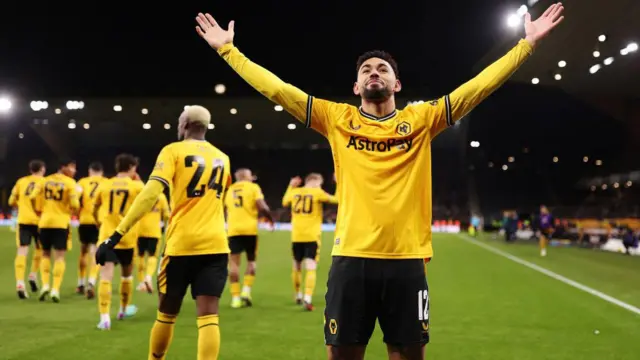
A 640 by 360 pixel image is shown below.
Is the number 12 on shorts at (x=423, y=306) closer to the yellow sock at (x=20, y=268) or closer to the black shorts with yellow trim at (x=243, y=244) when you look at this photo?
the black shorts with yellow trim at (x=243, y=244)

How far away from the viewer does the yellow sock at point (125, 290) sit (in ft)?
27.1

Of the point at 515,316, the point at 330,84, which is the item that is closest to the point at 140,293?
the point at 515,316

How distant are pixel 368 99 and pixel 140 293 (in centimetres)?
981

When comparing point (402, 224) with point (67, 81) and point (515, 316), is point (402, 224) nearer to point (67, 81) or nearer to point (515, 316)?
point (515, 316)

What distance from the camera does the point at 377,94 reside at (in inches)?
123

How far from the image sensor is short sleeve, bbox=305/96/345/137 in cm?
325

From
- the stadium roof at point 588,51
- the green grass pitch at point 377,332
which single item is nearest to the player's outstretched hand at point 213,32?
the green grass pitch at point 377,332

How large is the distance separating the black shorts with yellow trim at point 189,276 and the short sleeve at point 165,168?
64 centimetres

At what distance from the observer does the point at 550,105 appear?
132 ft

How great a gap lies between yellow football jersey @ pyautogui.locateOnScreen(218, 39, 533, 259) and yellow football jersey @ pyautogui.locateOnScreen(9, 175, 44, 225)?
9.20 meters

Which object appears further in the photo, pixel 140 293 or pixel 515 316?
pixel 140 293

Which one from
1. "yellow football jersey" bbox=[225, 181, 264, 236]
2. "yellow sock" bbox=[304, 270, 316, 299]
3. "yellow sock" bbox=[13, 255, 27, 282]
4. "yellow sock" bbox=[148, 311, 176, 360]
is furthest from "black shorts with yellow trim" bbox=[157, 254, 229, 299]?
"yellow sock" bbox=[13, 255, 27, 282]

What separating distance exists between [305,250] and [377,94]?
7.89m

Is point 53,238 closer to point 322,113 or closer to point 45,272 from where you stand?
point 45,272
